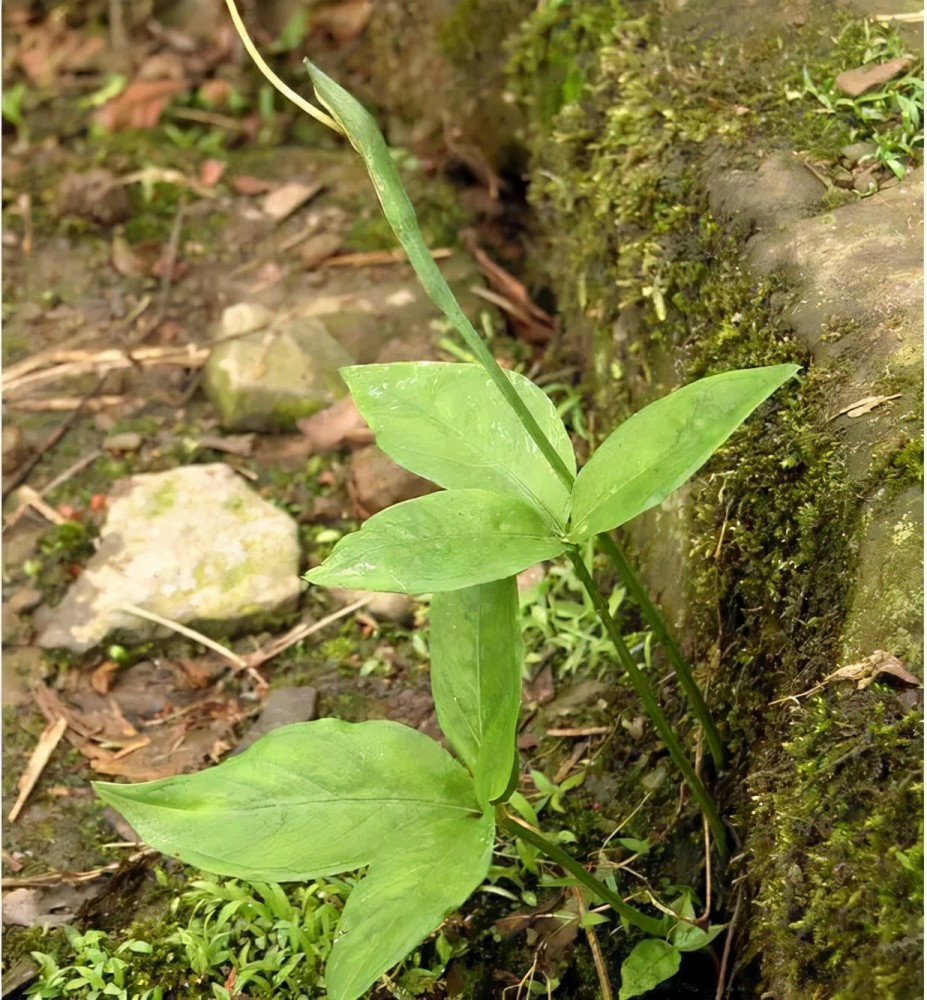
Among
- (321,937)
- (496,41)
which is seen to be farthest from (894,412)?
(496,41)

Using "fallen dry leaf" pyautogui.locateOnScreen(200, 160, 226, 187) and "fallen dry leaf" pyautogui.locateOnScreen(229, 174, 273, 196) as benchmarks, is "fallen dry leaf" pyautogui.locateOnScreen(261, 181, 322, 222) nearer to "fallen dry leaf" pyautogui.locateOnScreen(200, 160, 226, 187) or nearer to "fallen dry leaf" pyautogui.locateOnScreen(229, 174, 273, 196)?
"fallen dry leaf" pyautogui.locateOnScreen(229, 174, 273, 196)

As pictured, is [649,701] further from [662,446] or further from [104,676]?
[104,676]

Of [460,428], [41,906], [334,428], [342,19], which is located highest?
[342,19]

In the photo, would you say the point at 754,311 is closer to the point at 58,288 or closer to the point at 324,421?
the point at 324,421

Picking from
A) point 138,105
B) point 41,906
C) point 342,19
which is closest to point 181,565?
point 41,906

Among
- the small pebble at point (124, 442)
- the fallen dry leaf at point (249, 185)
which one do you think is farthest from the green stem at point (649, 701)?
the fallen dry leaf at point (249, 185)

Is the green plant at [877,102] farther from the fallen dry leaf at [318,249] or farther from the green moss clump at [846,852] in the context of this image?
the fallen dry leaf at [318,249]

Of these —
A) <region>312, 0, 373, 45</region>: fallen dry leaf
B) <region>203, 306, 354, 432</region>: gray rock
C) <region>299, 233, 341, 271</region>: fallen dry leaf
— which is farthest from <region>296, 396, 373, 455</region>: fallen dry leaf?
<region>312, 0, 373, 45</region>: fallen dry leaf
